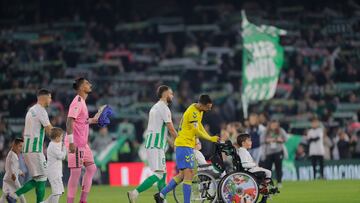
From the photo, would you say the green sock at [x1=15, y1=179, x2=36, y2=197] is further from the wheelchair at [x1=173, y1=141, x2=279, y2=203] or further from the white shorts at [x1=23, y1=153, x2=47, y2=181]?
the wheelchair at [x1=173, y1=141, x2=279, y2=203]

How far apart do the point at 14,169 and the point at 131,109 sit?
698 inches

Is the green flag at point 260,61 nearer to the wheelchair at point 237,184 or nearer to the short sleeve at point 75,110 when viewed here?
the wheelchair at point 237,184

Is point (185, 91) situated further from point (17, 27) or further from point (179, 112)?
point (17, 27)

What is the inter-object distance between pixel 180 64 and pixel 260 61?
8.55m

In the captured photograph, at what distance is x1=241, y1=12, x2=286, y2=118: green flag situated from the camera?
31.8 metres

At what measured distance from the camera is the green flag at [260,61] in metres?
31.8

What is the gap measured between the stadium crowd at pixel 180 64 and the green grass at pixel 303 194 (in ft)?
19.2

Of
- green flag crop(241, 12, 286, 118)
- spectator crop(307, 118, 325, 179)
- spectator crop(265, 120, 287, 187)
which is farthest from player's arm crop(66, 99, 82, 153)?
spectator crop(307, 118, 325, 179)

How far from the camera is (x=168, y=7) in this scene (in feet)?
141

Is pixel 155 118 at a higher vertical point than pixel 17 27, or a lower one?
lower

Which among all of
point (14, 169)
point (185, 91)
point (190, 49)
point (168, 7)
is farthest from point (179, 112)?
point (14, 169)

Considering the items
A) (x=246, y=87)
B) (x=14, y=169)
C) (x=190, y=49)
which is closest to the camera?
(x=14, y=169)

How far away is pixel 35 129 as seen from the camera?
62.4 ft

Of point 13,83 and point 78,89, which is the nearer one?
point 78,89
